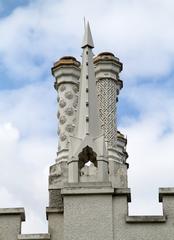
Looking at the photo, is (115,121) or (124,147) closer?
(115,121)

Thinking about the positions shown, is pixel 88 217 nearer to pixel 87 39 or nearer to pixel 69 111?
pixel 87 39

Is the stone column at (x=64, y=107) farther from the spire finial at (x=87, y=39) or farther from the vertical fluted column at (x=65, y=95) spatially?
the spire finial at (x=87, y=39)

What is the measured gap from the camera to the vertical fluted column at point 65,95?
68.8ft

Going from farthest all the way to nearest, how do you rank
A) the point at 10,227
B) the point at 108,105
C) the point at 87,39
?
the point at 108,105, the point at 87,39, the point at 10,227

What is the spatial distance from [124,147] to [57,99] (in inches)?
123

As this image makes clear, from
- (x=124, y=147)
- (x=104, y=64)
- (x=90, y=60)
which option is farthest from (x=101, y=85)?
(x=90, y=60)

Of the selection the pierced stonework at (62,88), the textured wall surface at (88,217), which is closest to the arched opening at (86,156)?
the textured wall surface at (88,217)

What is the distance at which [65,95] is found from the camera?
2186cm

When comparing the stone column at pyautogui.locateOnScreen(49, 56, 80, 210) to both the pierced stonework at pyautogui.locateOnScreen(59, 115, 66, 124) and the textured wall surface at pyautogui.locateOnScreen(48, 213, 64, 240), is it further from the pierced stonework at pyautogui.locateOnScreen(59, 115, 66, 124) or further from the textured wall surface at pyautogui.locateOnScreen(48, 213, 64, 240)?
the textured wall surface at pyautogui.locateOnScreen(48, 213, 64, 240)

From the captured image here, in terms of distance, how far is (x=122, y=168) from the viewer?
67.4 ft

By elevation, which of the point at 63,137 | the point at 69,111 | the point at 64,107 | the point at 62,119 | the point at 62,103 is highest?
the point at 62,103

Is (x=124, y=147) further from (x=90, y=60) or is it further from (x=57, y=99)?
(x=90, y=60)

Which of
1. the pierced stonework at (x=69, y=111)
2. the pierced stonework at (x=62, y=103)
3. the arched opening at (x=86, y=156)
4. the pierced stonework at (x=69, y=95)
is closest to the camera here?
the arched opening at (x=86, y=156)

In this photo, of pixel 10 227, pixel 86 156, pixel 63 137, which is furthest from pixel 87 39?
pixel 10 227
